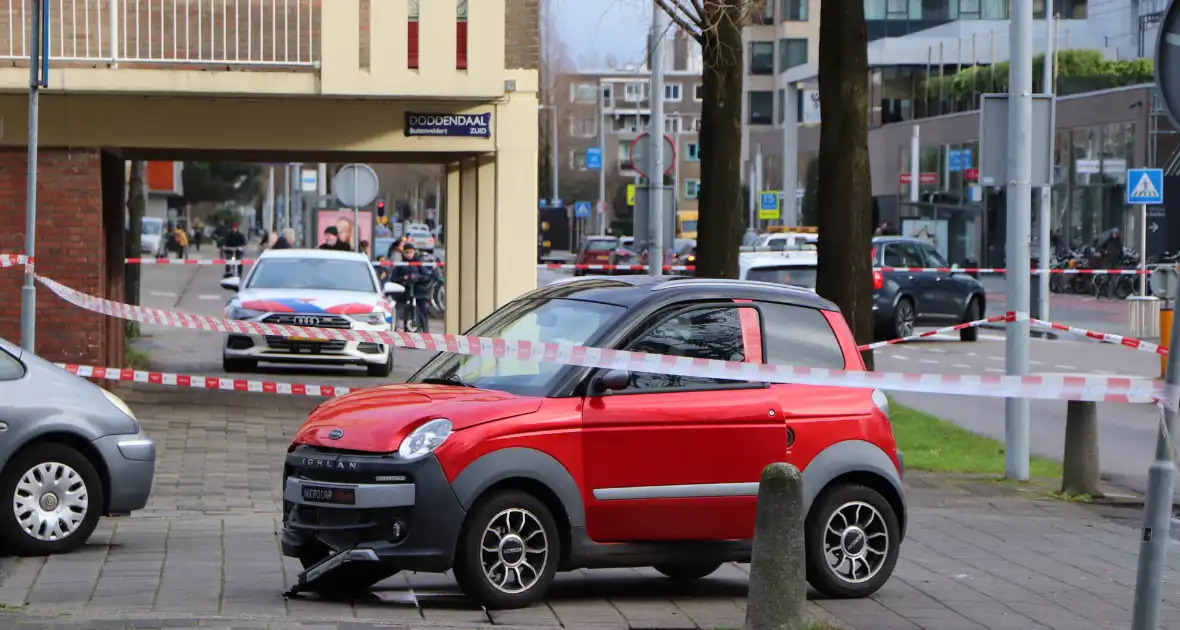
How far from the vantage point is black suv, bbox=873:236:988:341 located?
1217 inches

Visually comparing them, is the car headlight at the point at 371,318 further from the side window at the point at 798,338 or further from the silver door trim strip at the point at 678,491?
the silver door trim strip at the point at 678,491

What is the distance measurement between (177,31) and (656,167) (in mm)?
7661

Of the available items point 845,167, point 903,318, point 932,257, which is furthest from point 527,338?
point 932,257

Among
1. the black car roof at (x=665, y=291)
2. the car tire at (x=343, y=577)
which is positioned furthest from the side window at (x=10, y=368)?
the black car roof at (x=665, y=291)

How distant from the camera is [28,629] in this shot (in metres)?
7.30

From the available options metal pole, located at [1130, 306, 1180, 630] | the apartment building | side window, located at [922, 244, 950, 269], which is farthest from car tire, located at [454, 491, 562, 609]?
the apartment building

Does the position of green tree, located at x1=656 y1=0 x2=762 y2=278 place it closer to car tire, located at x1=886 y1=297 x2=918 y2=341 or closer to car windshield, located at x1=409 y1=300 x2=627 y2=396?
car tire, located at x1=886 y1=297 x2=918 y2=341

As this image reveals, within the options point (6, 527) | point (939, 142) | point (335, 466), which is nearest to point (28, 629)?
point (335, 466)

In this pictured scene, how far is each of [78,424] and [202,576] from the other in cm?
126

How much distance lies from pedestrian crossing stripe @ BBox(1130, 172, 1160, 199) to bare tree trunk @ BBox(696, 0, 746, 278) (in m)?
14.9

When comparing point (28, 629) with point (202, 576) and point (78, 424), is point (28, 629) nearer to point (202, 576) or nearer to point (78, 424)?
Answer: point (202, 576)

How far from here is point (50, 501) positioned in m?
9.64

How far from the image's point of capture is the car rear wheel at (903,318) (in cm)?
3088

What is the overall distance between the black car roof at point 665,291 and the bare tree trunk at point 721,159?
11.3 m
